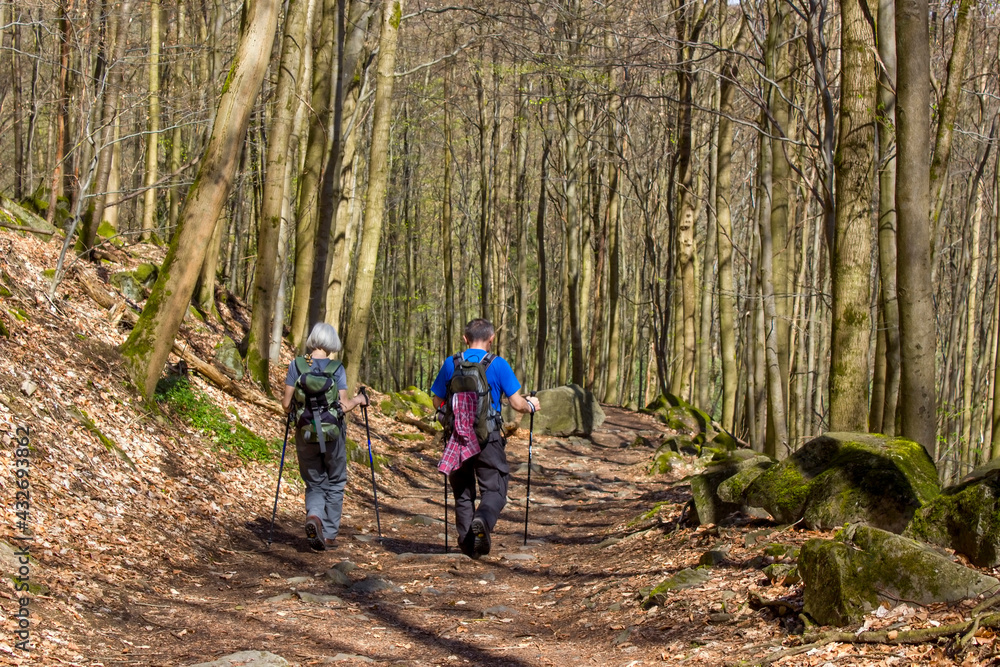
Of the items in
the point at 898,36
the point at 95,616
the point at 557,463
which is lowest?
the point at 557,463

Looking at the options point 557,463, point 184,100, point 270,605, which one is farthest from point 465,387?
point 184,100

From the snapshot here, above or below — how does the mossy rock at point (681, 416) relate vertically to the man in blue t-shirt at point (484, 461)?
below

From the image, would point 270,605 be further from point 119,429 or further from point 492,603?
point 119,429

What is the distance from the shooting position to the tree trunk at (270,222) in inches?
468

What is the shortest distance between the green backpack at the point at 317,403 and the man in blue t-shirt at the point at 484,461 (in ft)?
2.91

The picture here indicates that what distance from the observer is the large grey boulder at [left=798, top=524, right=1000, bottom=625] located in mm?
3863

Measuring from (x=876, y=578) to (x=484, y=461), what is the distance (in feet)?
11.1

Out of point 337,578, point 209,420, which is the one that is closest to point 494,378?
point 337,578

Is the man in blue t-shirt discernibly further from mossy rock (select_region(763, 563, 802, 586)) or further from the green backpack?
mossy rock (select_region(763, 563, 802, 586))

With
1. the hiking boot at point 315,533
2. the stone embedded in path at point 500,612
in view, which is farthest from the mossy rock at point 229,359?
the stone embedded in path at point 500,612

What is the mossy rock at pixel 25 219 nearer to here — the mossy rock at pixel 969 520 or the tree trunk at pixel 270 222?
the tree trunk at pixel 270 222

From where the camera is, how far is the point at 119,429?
7.69m

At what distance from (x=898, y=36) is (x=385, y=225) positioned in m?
25.6

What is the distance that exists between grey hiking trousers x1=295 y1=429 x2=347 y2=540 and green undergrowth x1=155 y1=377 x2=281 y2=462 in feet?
8.48
